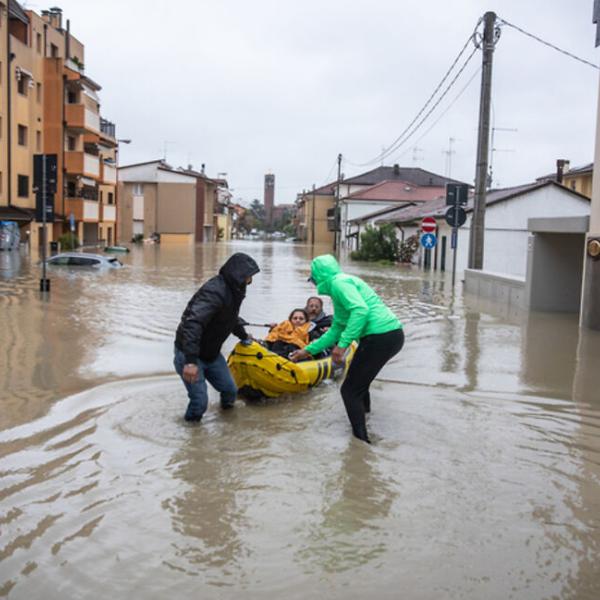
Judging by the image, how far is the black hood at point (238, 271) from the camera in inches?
279

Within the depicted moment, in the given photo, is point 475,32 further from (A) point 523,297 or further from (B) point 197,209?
(B) point 197,209

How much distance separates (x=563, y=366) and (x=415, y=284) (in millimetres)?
16160

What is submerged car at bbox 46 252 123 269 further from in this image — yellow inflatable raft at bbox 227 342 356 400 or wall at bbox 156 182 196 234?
wall at bbox 156 182 196 234

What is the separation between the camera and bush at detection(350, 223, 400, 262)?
44.3 metres

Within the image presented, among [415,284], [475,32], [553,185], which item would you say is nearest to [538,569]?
[475,32]

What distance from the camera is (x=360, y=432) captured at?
7.07 meters

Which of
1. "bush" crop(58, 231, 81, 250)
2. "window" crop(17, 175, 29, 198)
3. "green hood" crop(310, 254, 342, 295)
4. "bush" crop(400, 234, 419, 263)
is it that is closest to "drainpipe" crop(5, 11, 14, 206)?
"window" crop(17, 175, 29, 198)

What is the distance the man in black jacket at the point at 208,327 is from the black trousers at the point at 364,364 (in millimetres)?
1237

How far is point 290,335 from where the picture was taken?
9.95 meters

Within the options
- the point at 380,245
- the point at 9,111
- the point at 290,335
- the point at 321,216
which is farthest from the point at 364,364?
the point at 321,216

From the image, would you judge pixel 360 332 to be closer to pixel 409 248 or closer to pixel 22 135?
pixel 409 248

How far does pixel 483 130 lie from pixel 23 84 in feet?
94.1

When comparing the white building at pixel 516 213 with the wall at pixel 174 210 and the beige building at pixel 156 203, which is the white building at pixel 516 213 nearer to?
the beige building at pixel 156 203

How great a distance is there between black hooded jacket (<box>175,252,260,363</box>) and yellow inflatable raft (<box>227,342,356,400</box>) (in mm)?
1071
